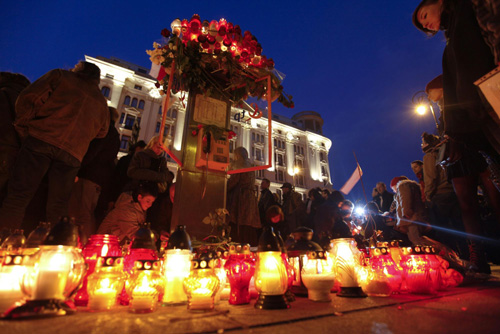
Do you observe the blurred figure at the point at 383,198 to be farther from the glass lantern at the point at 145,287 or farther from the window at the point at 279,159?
the window at the point at 279,159

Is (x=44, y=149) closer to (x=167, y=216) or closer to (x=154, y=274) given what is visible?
(x=167, y=216)

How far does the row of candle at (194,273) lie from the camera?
1.01 m

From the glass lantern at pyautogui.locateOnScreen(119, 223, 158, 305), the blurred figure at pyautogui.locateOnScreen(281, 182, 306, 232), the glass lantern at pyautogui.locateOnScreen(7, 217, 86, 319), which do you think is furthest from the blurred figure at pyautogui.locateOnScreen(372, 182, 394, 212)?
the glass lantern at pyautogui.locateOnScreen(7, 217, 86, 319)

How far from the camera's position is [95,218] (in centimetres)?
339

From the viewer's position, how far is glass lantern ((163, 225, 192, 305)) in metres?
1.42

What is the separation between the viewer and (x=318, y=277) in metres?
1.53

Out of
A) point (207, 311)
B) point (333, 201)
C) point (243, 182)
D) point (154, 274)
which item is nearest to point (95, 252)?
point (154, 274)

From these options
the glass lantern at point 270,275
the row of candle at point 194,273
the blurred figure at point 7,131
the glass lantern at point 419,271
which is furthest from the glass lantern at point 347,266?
the blurred figure at point 7,131

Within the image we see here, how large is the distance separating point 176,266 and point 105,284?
0.38 meters

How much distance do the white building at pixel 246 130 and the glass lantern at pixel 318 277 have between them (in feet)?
57.8

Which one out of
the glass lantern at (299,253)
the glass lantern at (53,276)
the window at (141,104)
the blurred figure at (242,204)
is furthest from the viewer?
the window at (141,104)

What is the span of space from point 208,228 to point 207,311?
4.93ft

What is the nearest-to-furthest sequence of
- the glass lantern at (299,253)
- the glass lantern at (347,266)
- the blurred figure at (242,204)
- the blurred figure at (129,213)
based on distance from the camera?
the glass lantern at (347,266) < the glass lantern at (299,253) < the blurred figure at (129,213) < the blurred figure at (242,204)

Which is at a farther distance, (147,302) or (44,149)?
(44,149)
